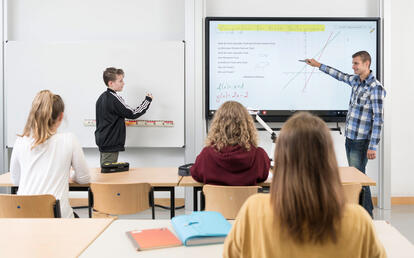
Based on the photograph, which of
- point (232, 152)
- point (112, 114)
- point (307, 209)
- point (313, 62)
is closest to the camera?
point (307, 209)

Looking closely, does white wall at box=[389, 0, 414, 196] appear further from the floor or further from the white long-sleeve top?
the white long-sleeve top

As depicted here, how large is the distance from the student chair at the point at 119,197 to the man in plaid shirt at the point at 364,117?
2332mm

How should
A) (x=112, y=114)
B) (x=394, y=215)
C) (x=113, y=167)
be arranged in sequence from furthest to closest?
(x=394, y=215) < (x=112, y=114) < (x=113, y=167)

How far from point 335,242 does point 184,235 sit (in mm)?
656

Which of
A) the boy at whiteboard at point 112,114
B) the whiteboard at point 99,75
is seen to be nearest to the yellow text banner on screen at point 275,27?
the whiteboard at point 99,75

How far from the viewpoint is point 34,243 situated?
1.59m

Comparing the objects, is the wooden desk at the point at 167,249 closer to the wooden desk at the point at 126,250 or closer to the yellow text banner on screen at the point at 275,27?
the wooden desk at the point at 126,250

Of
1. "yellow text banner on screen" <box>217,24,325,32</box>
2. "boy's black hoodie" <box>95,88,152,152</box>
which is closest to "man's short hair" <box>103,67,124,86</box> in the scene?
"boy's black hoodie" <box>95,88,152,152</box>

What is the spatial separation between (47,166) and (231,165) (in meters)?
1.15

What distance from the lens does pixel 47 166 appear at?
253cm

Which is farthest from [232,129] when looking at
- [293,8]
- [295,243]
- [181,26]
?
[293,8]

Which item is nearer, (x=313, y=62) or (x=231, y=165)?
(x=231, y=165)

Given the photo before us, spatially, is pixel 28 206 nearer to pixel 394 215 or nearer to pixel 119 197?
pixel 119 197

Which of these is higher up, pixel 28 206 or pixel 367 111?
pixel 367 111
